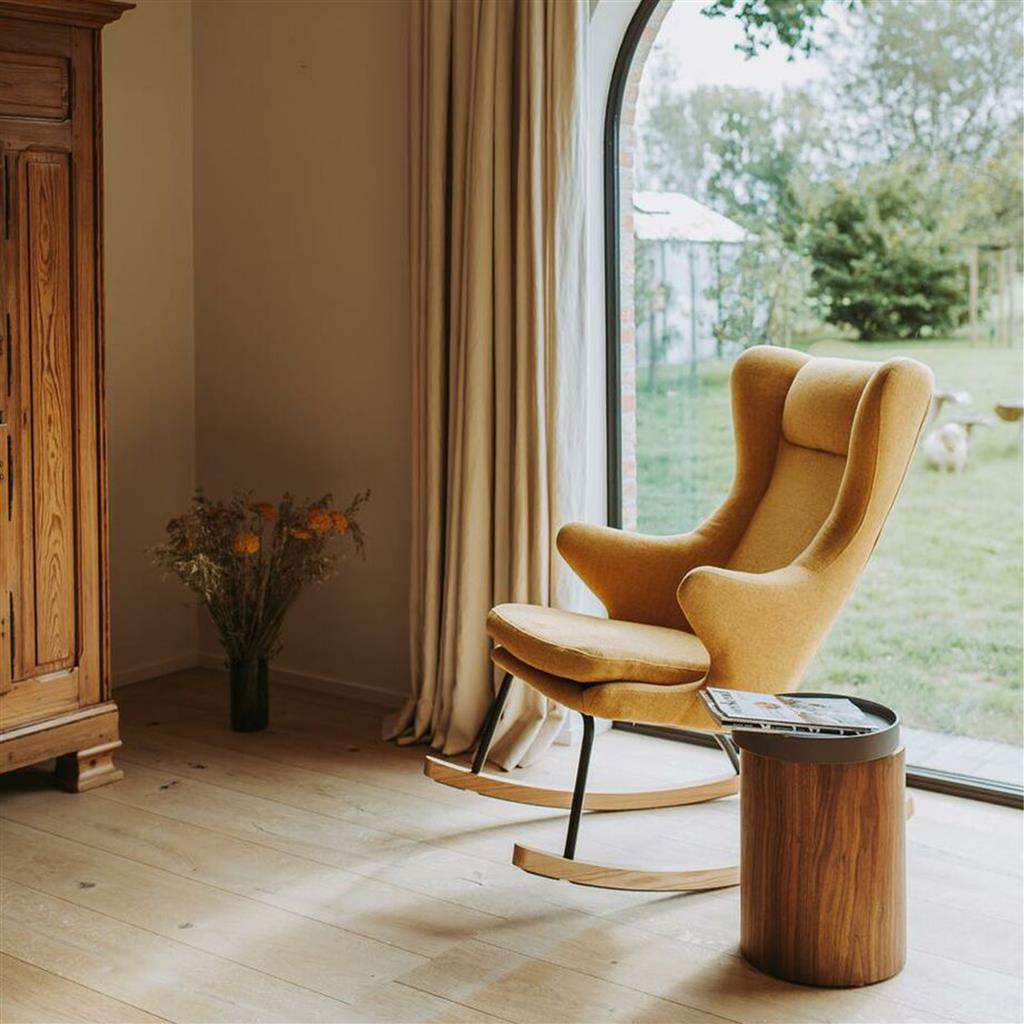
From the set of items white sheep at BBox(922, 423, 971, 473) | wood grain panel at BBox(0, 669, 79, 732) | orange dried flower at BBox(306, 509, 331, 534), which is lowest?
wood grain panel at BBox(0, 669, 79, 732)

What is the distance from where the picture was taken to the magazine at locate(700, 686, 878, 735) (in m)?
2.31

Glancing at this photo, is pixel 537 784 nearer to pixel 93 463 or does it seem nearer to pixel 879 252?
pixel 93 463

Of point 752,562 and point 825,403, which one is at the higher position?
point 825,403

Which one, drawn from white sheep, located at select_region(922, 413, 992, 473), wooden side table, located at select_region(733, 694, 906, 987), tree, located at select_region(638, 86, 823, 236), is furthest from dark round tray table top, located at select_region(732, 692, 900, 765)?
white sheep, located at select_region(922, 413, 992, 473)

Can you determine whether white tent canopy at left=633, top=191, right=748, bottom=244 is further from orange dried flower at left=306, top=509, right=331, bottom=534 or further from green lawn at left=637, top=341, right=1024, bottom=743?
orange dried flower at left=306, top=509, right=331, bottom=534

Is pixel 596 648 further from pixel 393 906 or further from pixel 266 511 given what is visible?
pixel 266 511

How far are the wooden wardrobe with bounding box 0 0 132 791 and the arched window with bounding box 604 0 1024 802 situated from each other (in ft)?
4.63

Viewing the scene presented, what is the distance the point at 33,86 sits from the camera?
3041mm

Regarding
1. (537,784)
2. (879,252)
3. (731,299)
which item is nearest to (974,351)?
(879,252)

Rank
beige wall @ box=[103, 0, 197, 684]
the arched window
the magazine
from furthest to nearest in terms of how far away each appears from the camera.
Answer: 1. beige wall @ box=[103, 0, 197, 684]
2. the arched window
3. the magazine

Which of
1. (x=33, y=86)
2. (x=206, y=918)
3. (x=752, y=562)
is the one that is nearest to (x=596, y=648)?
(x=752, y=562)

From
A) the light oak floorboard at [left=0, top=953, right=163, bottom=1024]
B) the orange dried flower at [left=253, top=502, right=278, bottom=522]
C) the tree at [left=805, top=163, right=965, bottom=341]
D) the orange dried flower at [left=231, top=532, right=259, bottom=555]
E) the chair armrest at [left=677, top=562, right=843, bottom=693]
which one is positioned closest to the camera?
the light oak floorboard at [left=0, top=953, right=163, bottom=1024]

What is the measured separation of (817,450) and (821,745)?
3.14 feet

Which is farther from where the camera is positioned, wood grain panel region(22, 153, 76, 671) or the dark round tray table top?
wood grain panel region(22, 153, 76, 671)
